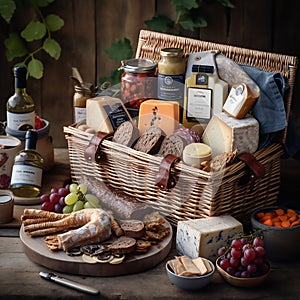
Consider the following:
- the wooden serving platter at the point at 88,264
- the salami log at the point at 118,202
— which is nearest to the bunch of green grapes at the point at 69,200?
the salami log at the point at 118,202

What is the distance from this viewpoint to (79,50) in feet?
9.45

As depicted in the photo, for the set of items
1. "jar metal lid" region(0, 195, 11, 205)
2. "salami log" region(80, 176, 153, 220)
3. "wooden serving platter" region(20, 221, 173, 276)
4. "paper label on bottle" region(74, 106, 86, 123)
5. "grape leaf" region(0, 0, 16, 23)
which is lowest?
"wooden serving platter" region(20, 221, 173, 276)

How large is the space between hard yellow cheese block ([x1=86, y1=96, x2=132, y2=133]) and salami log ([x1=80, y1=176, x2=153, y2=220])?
0.59ft

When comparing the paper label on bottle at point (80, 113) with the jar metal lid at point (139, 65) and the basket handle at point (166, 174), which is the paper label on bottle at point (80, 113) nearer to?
the jar metal lid at point (139, 65)

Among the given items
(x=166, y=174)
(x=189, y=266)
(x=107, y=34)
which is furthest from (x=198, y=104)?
(x=107, y=34)

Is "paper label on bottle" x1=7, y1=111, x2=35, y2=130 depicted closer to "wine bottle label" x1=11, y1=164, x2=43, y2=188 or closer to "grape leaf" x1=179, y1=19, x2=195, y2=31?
"wine bottle label" x1=11, y1=164, x2=43, y2=188

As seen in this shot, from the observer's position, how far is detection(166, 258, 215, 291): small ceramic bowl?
5.93 ft

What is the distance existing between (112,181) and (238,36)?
86 cm

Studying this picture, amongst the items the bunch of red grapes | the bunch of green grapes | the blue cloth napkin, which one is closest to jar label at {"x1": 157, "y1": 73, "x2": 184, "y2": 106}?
the blue cloth napkin

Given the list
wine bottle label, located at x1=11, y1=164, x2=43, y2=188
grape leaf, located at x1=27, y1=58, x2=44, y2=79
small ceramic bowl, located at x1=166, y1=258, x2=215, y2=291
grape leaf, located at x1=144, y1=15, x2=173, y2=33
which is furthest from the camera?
grape leaf, located at x1=27, y1=58, x2=44, y2=79

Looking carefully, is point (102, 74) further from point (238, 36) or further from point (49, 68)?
point (238, 36)

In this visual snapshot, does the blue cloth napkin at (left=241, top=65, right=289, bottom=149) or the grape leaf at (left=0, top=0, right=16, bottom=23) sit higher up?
the grape leaf at (left=0, top=0, right=16, bottom=23)

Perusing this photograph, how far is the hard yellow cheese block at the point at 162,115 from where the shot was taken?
7.29 feet

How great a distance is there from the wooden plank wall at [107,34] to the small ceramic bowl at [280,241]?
962mm
